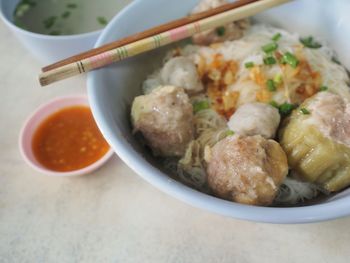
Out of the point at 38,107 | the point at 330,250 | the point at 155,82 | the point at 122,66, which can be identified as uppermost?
the point at 122,66

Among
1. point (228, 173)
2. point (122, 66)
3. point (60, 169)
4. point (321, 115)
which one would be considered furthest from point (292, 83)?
point (60, 169)

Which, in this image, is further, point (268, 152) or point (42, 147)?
point (42, 147)

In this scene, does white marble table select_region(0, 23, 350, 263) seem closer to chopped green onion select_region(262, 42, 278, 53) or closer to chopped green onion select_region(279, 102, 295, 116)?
chopped green onion select_region(279, 102, 295, 116)

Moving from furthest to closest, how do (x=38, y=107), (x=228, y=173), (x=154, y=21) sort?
(x=38, y=107) → (x=154, y=21) → (x=228, y=173)

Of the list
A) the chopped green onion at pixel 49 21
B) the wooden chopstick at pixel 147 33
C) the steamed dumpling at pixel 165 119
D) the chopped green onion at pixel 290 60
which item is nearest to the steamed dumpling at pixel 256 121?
the steamed dumpling at pixel 165 119

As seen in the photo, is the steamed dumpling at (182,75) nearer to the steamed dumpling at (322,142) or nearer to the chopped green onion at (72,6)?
the steamed dumpling at (322,142)

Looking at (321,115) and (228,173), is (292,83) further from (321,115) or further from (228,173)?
(228,173)

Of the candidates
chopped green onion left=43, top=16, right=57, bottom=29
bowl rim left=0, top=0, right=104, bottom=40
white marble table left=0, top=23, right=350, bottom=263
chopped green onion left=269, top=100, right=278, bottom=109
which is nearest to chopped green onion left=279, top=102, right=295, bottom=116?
chopped green onion left=269, top=100, right=278, bottom=109
